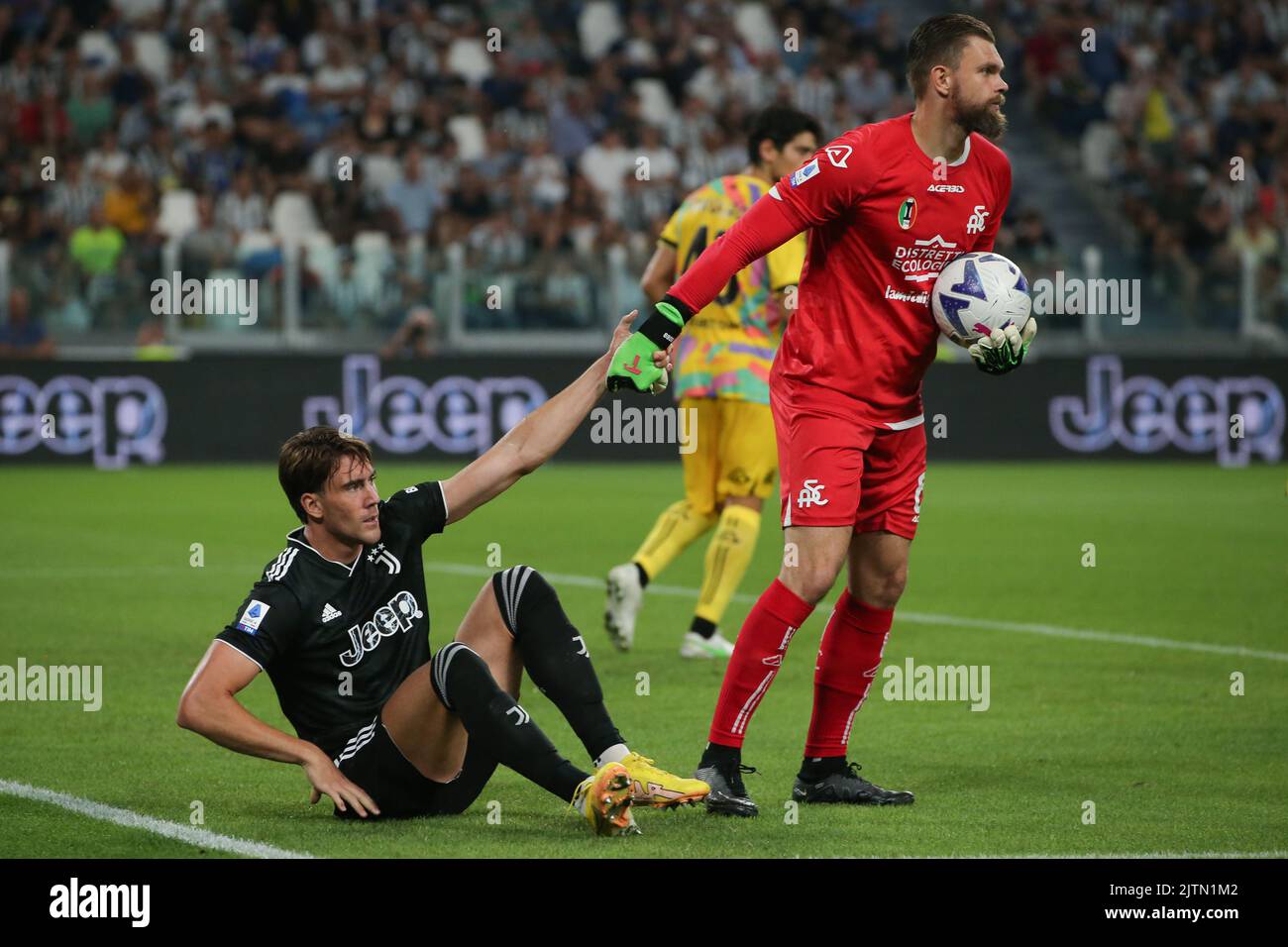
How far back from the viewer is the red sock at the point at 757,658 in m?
6.00

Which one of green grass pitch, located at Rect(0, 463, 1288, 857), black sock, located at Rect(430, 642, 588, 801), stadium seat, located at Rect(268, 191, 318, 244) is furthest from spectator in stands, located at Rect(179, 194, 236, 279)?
black sock, located at Rect(430, 642, 588, 801)

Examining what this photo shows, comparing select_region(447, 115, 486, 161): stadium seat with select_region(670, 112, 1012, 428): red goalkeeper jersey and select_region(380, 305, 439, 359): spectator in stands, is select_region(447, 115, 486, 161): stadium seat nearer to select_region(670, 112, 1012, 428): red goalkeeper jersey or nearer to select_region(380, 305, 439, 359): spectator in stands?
select_region(380, 305, 439, 359): spectator in stands

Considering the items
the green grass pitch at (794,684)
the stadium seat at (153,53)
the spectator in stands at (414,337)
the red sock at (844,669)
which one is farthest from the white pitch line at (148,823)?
the stadium seat at (153,53)

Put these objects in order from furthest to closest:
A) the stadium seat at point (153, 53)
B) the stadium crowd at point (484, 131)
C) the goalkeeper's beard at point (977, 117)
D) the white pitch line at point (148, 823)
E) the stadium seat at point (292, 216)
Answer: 1. the stadium seat at point (153, 53)
2. the stadium seat at point (292, 216)
3. the stadium crowd at point (484, 131)
4. the goalkeeper's beard at point (977, 117)
5. the white pitch line at point (148, 823)

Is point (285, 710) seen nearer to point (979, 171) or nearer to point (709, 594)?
point (979, 171)

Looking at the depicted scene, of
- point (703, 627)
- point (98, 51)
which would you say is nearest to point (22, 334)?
point (98, 51)

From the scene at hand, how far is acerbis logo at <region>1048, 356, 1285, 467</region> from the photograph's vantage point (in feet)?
68.6

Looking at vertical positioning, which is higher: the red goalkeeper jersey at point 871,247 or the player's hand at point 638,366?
the red goalkeeper jersey at point 871,247

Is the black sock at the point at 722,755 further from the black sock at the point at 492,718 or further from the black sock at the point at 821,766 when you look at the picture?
the black sock at the point at 492,718

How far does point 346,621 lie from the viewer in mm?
5684

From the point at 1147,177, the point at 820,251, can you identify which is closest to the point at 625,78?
the point at 1147,177

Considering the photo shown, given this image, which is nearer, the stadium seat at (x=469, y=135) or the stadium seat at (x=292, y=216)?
the stadium seat at (x=292, y=216)

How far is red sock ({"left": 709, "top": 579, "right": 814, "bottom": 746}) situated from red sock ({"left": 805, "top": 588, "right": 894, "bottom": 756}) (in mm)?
318

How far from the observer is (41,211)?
21047 mm
